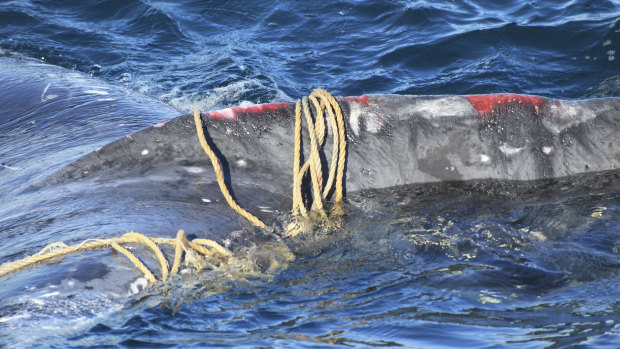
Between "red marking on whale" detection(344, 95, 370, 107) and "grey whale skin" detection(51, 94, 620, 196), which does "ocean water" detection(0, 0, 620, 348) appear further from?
"red marking on whale" detection(344, 95, 370, 107)

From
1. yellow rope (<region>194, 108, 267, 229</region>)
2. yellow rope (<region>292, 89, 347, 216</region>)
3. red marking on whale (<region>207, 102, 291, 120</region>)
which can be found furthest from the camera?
red marking on whale (<region>207, 102, 291, 120</region>)

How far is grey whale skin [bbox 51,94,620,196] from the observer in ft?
14.2

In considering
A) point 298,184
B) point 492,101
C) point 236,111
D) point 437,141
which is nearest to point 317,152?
point 298,184

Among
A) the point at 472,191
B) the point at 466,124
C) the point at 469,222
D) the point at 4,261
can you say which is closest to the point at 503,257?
the point at 469,222

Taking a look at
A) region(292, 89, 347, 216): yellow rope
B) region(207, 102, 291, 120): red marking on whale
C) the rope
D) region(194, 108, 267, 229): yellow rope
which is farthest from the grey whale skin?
the rope

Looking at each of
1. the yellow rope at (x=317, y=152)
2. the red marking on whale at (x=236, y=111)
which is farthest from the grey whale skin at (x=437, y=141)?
the yellow rope at (x=317, y=152)

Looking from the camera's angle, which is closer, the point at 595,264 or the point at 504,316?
the point at 504,316

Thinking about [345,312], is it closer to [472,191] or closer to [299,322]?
[299,322]

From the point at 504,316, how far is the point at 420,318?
0.39 metres

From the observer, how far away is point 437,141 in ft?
14.3

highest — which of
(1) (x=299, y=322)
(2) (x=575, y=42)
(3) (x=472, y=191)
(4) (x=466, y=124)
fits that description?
(2) (x=575, y=42)

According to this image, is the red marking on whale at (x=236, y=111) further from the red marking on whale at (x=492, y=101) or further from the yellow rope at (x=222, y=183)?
the red marking on whale at (x=492, y=101)

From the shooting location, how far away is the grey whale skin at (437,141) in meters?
4.34

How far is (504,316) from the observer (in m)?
3.25
